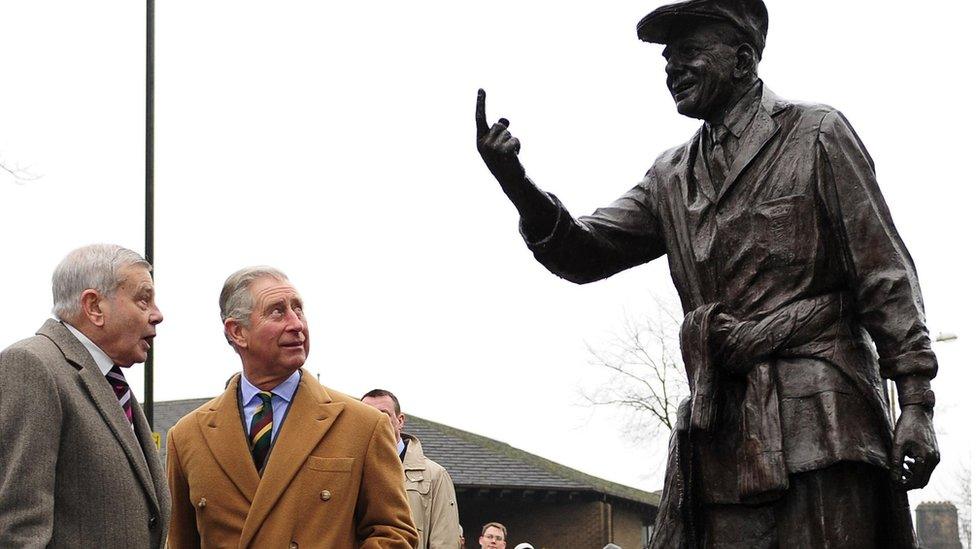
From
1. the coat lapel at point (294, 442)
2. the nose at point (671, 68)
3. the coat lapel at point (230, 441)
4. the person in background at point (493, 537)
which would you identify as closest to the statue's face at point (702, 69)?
the nose at point (671, 68)

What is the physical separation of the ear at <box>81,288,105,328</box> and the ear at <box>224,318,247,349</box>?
49 centimetres

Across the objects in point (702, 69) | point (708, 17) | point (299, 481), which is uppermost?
point (708, 17)

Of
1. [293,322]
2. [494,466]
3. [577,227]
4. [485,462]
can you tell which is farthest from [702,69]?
[485,462]

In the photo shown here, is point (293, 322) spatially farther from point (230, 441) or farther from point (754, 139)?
point (754, 139)

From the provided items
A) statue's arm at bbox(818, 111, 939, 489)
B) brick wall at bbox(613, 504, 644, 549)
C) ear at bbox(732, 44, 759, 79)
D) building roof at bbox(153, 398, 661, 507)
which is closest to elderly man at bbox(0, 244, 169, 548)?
ear at bbox(732, 44, 759, 79)

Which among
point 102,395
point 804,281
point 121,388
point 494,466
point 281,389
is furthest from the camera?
point 494,466

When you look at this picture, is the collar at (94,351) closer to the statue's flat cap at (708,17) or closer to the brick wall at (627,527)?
the statue's flat cap at (708,17)

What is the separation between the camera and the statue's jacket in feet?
15.3

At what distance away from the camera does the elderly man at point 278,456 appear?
5195 millimetres

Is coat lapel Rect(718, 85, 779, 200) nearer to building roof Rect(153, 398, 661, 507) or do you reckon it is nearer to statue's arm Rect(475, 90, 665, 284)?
statue's arm Rect(475, 90, 665, 284)

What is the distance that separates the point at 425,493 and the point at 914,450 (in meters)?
5.78

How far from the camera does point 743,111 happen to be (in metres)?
5.13

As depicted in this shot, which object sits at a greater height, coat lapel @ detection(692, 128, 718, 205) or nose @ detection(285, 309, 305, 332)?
coat lapel @ detection(692, 128, 718, 205)

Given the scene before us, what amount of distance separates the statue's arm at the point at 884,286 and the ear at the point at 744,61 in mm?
342
